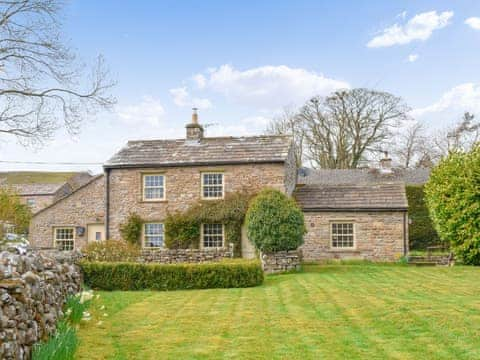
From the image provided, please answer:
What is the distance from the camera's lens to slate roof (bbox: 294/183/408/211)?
1006 inches

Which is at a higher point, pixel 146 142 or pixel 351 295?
pixel 146 142

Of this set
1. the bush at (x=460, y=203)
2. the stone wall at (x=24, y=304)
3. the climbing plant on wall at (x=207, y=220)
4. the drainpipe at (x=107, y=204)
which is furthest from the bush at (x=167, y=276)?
the bush at (x=460, y=203)

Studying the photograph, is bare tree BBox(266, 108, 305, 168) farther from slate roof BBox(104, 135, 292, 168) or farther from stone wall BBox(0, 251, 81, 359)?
stone wall BBox(0, 251, 81, 359)

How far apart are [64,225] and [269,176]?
1153 centimetres

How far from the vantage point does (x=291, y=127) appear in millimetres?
49406

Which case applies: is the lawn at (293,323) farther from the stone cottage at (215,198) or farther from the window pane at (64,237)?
the window pane at (64,237)

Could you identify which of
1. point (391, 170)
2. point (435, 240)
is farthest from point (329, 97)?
point (435, 240)

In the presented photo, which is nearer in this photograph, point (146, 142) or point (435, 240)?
point (146, 142)

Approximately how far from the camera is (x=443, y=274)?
61.8 ft

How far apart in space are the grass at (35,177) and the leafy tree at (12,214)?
41715 mm

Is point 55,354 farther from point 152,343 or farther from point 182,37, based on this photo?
point 182,37

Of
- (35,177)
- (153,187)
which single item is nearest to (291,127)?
(153,187)

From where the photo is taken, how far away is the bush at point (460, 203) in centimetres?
2141

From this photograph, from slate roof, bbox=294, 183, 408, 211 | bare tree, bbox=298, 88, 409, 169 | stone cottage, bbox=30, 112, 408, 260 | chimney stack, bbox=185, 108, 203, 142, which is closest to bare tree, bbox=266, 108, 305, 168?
bare tree, bbox=298, 88, 409, 169
